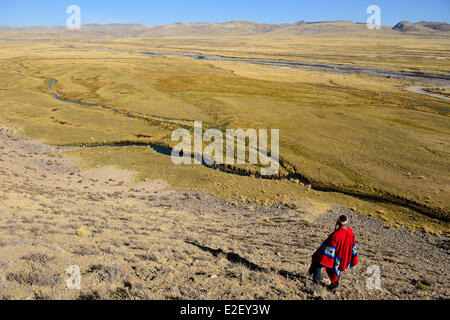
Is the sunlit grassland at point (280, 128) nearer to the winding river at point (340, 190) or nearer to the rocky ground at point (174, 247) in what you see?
the winding river at point (340, 190)

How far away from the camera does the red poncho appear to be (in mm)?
7988

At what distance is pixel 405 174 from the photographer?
24.8m

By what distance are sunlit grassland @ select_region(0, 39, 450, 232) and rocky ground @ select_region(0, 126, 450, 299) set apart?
116 inches

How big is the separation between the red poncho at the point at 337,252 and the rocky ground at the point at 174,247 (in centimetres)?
120

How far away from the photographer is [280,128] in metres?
38.6

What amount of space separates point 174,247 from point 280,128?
98.4 feet

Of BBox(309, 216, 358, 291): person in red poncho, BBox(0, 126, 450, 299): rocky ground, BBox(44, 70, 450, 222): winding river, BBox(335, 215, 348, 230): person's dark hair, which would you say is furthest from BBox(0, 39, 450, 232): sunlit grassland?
BBox(335, 215, 348, 230): person's dark hair

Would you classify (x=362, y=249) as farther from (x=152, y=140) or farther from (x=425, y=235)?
(x=152, y=140)

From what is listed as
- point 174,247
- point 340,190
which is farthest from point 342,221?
point 340,190

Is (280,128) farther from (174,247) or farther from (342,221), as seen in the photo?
(342,221)

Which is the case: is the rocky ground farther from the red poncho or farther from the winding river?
the winding river

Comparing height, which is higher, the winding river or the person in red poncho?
the person in red poncho
